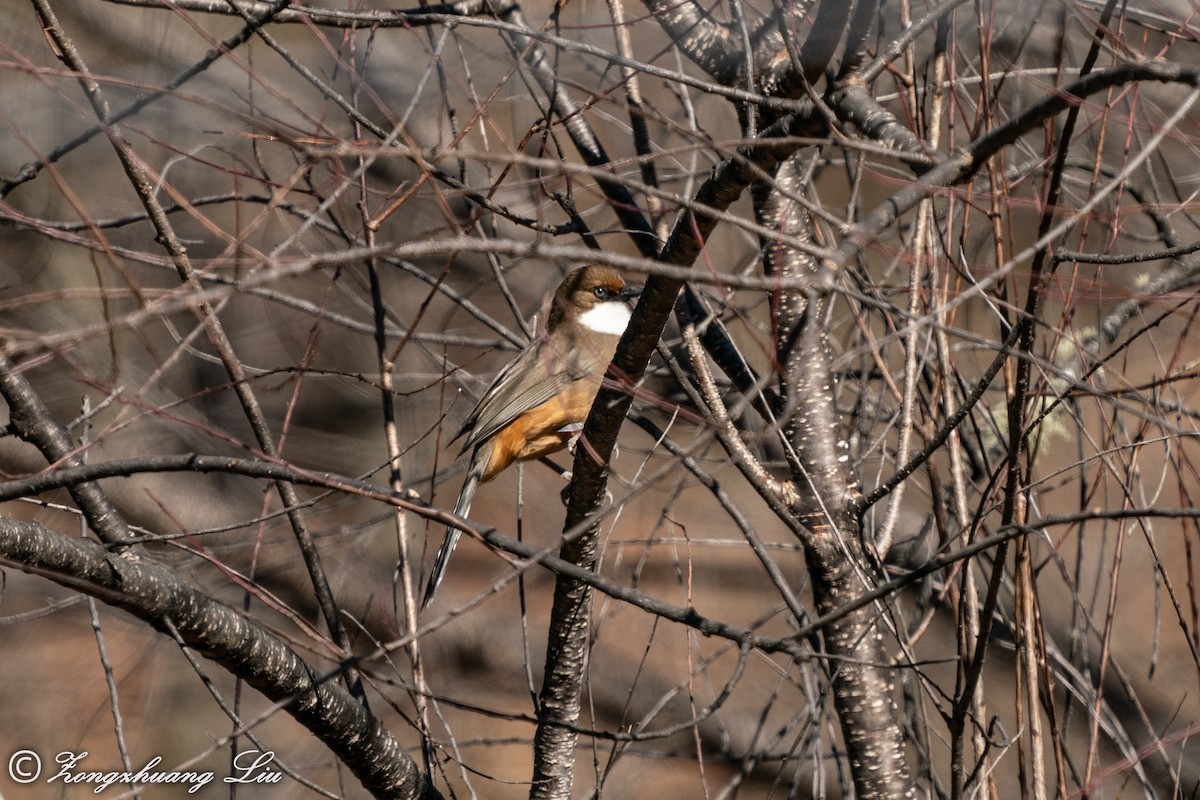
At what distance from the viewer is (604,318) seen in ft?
17.9

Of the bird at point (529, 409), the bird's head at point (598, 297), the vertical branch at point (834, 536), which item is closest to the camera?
the vertical branch at point (834, 536)

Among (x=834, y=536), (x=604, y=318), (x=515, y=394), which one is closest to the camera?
(x=834, y=536)

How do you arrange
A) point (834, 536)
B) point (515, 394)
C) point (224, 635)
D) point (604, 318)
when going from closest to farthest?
point (224, 635)
point (834, 536)
point (515, 394)
point (604, 318)

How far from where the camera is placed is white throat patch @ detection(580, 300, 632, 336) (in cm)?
546

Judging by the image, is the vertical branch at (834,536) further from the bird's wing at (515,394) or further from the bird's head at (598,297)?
the bird's head at (598,297)

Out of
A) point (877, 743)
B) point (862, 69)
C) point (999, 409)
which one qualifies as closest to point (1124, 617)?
point (999, 409)

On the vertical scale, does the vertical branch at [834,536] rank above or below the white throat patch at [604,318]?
below

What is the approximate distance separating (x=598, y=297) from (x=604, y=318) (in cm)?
11

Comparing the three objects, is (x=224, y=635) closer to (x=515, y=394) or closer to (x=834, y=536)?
(x=834, y=536)

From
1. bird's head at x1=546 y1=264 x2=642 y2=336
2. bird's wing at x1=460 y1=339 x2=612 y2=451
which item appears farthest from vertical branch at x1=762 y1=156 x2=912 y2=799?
bird's head at x1=546 y1=264 x2=642 y2=336

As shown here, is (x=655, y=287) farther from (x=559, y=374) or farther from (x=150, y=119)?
(x=150, y=119)

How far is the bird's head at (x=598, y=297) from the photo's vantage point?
5430 millimetres

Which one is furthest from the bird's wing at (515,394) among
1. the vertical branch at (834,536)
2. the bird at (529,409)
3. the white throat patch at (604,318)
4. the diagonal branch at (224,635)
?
the diagonal branch at (224,635)

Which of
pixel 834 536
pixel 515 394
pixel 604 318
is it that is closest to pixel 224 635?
pixel 834 536
